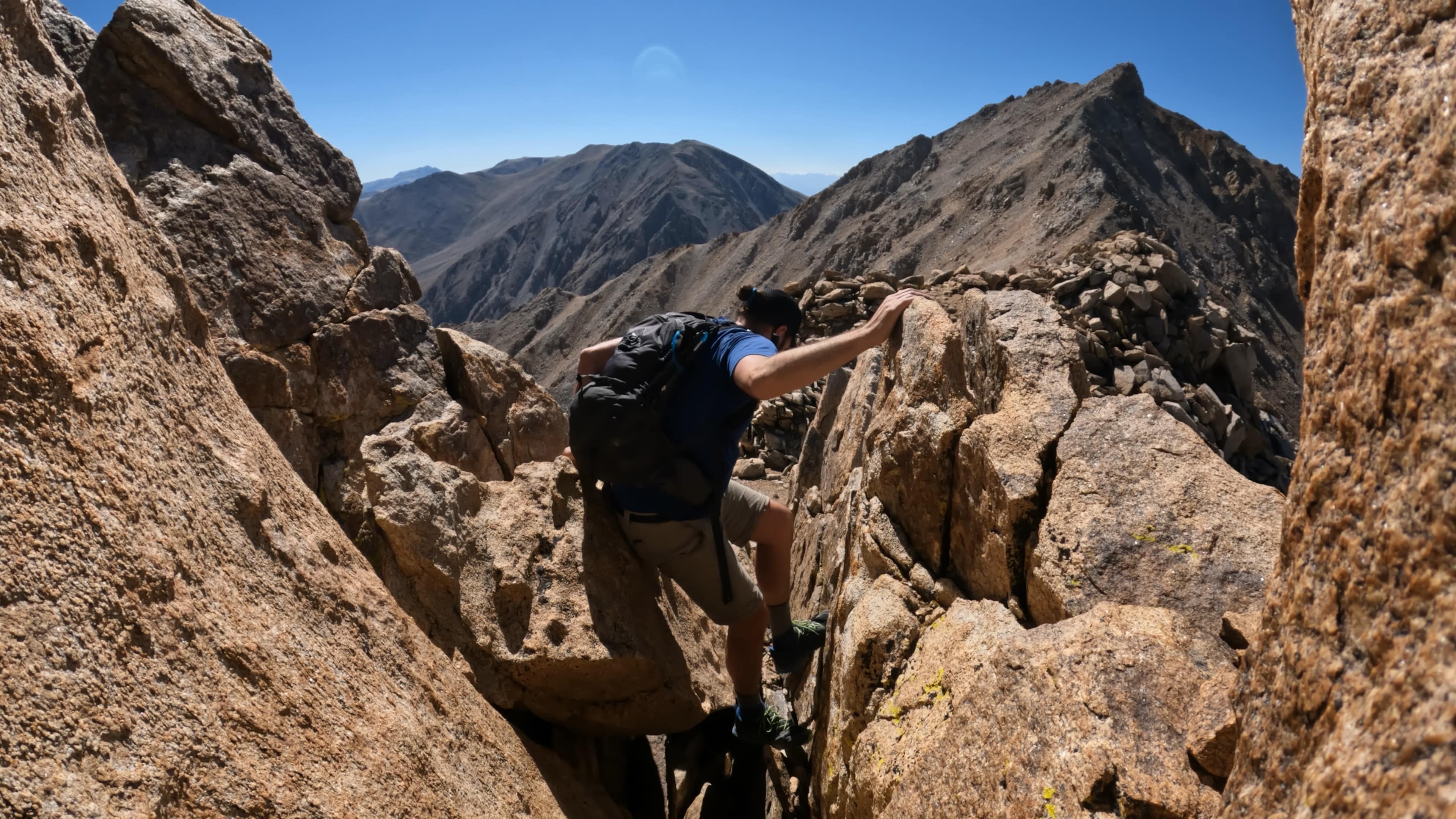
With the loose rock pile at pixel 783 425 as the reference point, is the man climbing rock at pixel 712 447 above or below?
below

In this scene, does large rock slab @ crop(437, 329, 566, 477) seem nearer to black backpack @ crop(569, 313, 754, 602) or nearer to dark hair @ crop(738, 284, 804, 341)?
black backpack @ crop(569, 313, 754, 602)

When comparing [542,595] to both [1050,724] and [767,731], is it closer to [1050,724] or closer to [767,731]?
[767,731]

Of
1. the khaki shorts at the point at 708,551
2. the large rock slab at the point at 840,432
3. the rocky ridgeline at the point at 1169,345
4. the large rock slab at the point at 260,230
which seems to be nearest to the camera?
the khaki shorts at the point at 708,551

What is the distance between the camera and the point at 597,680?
165 inches

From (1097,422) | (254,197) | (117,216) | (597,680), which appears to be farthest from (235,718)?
(254,197)

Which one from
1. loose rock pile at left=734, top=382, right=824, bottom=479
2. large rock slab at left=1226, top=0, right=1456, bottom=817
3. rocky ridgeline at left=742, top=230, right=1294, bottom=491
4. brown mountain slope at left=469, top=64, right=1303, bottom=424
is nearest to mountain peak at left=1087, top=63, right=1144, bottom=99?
brown mountain slope at left=469, top=64, right=1303, bottom=424

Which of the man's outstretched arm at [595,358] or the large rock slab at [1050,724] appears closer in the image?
the large rock slab at [1050,724]

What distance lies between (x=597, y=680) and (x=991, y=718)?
2.18 m

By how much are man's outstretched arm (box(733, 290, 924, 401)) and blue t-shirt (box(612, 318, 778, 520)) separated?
0.13m

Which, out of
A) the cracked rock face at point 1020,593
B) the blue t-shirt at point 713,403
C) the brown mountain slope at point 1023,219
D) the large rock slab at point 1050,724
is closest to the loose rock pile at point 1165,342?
the brown mountain slope at point 1023,219

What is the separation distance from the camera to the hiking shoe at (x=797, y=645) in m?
4.73

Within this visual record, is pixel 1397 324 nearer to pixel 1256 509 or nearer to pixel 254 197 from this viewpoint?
pixel 1256 509

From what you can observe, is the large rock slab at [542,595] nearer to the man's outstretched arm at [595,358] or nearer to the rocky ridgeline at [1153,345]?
the man's outstretched arm at [595,358]

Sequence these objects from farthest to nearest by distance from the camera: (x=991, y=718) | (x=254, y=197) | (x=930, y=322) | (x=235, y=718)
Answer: (x=254, y=197) → (x=930, y=322) → (x=991, y=718) → (x=235, y=718)
